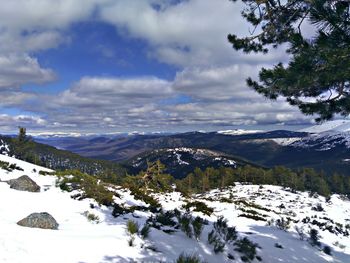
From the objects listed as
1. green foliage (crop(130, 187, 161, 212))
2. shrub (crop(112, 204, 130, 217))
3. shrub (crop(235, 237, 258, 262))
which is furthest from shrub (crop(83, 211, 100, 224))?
green foliage (crop(130, 187, 161, 212))

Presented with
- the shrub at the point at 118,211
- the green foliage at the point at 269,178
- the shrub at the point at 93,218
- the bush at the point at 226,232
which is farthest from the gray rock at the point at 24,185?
the green foliage at the point at 269,178

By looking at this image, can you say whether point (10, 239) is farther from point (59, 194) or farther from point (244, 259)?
point (59, 194)

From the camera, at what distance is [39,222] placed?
1095 centimetres

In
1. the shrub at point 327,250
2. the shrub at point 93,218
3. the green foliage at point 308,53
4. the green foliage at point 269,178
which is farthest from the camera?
the green foliage at point 269,178

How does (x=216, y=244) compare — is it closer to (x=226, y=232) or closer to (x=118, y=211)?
(x=226, y=232)

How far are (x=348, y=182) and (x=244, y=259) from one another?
418 feet

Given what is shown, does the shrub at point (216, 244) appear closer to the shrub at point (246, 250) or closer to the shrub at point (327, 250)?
the shrub at point (246, 250)

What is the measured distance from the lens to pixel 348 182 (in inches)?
4865

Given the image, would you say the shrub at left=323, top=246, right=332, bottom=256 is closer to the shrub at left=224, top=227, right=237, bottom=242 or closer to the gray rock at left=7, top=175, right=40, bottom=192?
the shrub at left=224, top=227, right=237, bottom=242

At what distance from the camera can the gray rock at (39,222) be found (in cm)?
1076

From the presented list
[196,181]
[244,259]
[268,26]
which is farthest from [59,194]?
[196,181]

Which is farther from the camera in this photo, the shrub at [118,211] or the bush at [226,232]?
the shrub at [118,211]

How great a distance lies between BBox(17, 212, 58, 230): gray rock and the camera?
10.8 metres

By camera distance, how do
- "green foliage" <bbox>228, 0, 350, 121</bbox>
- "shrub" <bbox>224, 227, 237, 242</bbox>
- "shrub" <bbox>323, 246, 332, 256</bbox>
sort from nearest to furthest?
"green foliage" <bbox>228, 0, 350, 121</bbox> < "shrub" <bbox>224, 227, 237, 242</bbox> < "shrub" <bbox>323, 246, 332, 256</bbox>
